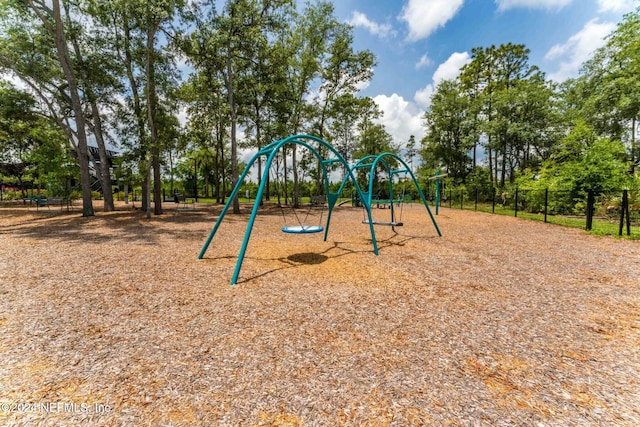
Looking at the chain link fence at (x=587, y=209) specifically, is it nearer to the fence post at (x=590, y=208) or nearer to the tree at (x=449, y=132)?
the fence post at (x=590, y=208)

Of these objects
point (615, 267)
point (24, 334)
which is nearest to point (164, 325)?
point (24, 334)

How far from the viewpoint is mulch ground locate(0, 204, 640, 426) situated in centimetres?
181

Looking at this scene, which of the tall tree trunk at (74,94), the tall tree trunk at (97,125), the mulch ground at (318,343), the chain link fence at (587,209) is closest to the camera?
the mulch ground at (318,343)

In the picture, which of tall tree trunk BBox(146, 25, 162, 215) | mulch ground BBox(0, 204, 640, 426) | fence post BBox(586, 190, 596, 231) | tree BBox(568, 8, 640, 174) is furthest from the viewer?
tree BBox(568, 8, 640, 174)

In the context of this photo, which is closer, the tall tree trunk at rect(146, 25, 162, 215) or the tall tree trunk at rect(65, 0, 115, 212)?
the tall tree trunk at rect(146, 25, 162, 215)

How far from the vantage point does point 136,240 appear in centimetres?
757

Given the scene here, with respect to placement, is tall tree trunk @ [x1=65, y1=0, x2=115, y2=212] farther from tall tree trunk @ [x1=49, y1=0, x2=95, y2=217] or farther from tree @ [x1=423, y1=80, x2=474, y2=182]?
tree @ [x1=423, y1=80, x2=474, y2=182]

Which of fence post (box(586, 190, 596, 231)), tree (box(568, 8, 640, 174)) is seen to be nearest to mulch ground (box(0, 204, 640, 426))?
fence post (box(586, 190, 596, 231))

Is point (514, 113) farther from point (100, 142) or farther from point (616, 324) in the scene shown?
point (100, 142)

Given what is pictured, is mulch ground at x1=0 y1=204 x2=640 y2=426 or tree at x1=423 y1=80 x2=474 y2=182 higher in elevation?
tree at x1=423 y1=80 x2=474 y2=182

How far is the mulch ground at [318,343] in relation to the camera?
181 centimetres

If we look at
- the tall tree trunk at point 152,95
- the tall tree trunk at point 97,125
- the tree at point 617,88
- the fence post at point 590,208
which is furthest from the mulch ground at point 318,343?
the tree at point 617,88

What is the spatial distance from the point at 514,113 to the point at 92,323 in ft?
93.8

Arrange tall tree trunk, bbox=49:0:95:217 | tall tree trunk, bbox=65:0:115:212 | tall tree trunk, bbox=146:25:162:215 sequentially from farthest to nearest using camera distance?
tall tree trunk, bbox=65:0:115:212
tall tree trunk, bbox=146:25:162:215
tall tree trunk, bbox=49:0:95:217
